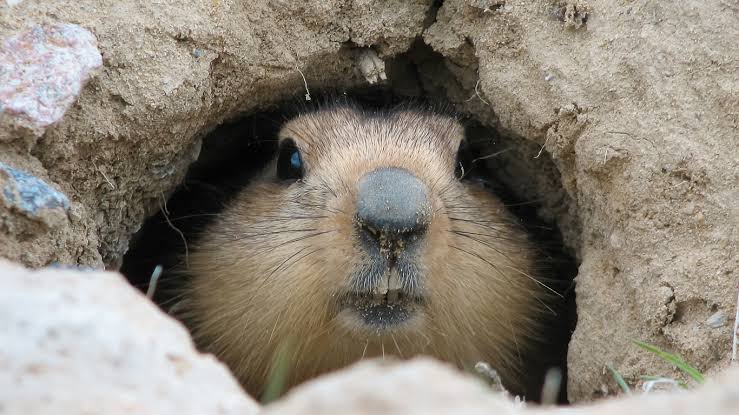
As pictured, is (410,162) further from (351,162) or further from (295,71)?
(295,71)

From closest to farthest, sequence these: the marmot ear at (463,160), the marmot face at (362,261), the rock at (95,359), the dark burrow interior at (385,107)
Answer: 1. the rock at (95,359)
2. the marmot face at (362,261)
3. the marmot ear at (463,160)
4. the dark burrow interior at (385,107)

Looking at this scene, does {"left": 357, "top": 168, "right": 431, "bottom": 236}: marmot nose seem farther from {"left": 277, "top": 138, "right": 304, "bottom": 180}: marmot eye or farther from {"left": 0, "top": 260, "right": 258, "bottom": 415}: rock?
{"left": 0, "top": 260, "right": 258, "bottom": 415}: rock

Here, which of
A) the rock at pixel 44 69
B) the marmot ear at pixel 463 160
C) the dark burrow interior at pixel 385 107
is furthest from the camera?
the dark burrow interior at pixel 385 107

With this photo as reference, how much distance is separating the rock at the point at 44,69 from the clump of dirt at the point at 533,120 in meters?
0.03

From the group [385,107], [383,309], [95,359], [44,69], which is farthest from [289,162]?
[95,359]

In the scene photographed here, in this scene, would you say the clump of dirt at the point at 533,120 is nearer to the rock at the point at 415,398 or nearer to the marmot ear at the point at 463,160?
the marmot ear at the point at 463,160

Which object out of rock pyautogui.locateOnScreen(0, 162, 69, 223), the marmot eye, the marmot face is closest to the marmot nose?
the marmot face

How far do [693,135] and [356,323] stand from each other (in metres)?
1.92

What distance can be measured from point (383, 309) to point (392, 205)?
588 millimetres

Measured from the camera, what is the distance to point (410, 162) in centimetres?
492

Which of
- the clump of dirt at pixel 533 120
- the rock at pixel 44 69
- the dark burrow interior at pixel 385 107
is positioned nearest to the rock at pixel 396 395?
the clump of dirt at pixel 533 120

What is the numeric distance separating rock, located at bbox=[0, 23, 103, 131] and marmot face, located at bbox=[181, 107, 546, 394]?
1.38 meters

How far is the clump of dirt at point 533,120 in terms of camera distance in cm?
406

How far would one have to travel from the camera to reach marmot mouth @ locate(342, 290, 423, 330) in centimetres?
429
